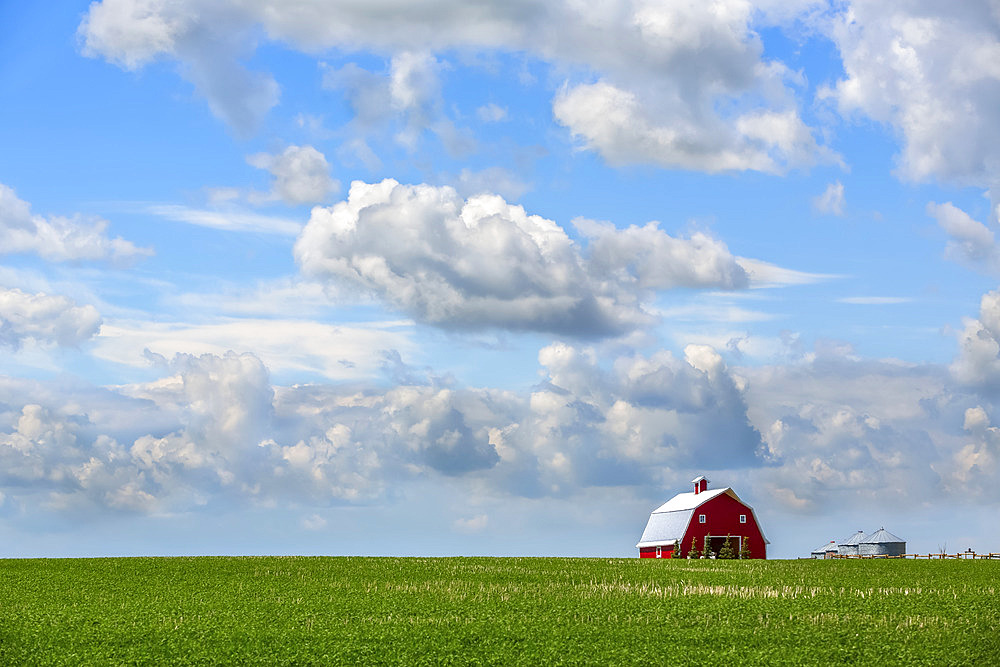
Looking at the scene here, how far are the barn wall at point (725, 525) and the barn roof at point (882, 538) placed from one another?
70.1 feet

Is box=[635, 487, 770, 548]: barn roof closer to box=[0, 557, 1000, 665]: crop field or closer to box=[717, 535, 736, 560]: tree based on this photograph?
box=[717, 535, 736, 560]: tree

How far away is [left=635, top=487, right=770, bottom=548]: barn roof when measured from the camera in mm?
84750

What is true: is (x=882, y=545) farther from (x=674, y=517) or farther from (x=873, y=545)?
(x=674, y=517)

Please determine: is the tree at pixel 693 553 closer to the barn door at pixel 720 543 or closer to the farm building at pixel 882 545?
the barn door at pixel 720 543

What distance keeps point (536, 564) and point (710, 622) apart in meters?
30.1

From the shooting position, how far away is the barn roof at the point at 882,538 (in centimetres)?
9912

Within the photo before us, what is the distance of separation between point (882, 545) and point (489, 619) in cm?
7993

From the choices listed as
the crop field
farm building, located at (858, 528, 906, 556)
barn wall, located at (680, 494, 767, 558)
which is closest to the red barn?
barn wall, located at (680, 494, 767, 558)

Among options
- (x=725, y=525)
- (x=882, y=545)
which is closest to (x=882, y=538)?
(x=882, y=545)

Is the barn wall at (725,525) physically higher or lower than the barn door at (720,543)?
higher

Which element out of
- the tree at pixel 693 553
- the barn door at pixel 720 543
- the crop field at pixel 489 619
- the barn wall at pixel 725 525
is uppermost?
the barn wall at pixel 725 525

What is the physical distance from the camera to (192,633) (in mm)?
28359

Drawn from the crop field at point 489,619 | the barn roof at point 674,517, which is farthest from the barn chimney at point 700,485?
the crop field at point 489,619

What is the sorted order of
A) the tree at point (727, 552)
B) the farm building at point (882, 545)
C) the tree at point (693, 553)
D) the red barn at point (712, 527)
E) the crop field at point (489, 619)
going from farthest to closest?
the farm building at point (882, 545) < the red barn at point (712, 527) < the tree at point (727, 552) < the tree at point (693, 553) < the crop field at point (489, 619)
